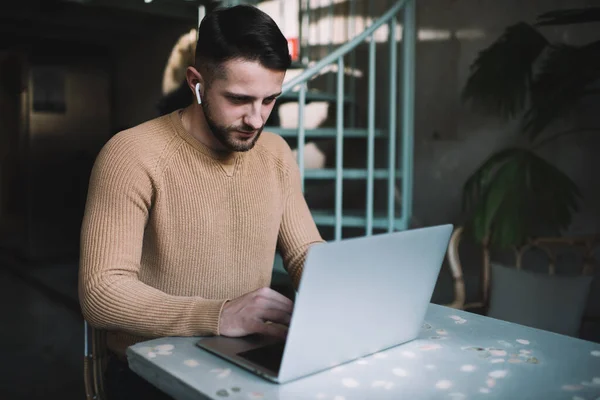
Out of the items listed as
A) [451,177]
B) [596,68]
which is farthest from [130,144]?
[451,177]

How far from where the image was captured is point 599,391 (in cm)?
83

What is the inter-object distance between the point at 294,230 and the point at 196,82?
1.36 ft

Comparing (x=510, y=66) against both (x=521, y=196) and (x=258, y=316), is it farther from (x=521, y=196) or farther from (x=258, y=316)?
(x=258, y=316)

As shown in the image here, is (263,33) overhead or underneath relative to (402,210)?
overhead

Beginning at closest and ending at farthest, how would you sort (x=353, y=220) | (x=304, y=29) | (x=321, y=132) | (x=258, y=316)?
(x=258, y=316), (x=353, y=220), (x=321, y=132), (x=304, y=29)

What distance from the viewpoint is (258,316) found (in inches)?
38.1

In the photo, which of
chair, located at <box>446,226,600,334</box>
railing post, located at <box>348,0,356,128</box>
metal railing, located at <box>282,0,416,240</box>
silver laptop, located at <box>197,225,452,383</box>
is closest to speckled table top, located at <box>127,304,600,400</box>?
silver laptop, located at <box>197,225,452,383</box>

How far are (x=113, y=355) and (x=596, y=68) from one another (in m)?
1.80

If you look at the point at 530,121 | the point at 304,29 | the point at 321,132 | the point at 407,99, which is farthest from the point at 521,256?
the point at 304,29

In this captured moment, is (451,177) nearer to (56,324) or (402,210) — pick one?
(402,210)

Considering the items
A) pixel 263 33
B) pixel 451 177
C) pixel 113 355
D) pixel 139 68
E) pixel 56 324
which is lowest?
pixel 56 324

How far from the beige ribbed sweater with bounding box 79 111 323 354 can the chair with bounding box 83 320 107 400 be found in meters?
0.03

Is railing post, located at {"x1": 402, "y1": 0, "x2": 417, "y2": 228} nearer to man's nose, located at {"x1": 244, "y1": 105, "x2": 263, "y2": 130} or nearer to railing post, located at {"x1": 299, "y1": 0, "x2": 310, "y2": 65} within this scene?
railing post, located at {"x1": 299, "y1": 0, "x2": 310, "y2": 65}

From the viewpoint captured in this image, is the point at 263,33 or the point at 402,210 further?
the point at 402,210
